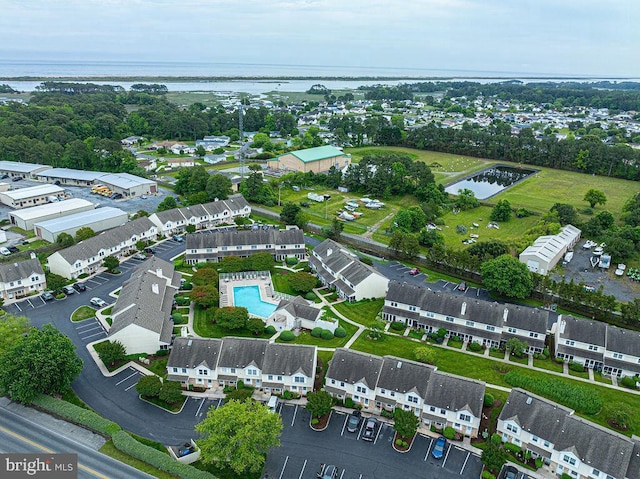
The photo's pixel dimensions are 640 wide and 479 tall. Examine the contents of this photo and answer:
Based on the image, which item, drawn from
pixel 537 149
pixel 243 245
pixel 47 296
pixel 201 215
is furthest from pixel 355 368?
pixel 537 149

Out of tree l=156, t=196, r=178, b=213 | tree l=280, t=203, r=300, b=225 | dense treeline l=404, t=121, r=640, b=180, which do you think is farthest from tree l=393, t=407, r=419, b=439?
dense treeline l=404, t=121, r=640, b=180

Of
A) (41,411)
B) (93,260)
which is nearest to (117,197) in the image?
(93,260)

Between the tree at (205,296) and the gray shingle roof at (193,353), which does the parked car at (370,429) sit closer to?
the gray shingle roof at (193,353)

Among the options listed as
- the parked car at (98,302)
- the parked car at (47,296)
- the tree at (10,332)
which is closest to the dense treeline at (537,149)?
the parked car at (98,302)

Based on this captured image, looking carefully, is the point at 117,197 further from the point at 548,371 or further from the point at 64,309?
the point at 548,371

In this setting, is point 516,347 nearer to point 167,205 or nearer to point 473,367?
point 473,367

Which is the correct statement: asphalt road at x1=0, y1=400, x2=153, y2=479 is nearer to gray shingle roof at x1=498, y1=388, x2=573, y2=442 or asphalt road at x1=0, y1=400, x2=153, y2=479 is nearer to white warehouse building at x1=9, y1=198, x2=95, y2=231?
gray shingle roof at x1=498, y1=388, x2=573, y2=442
